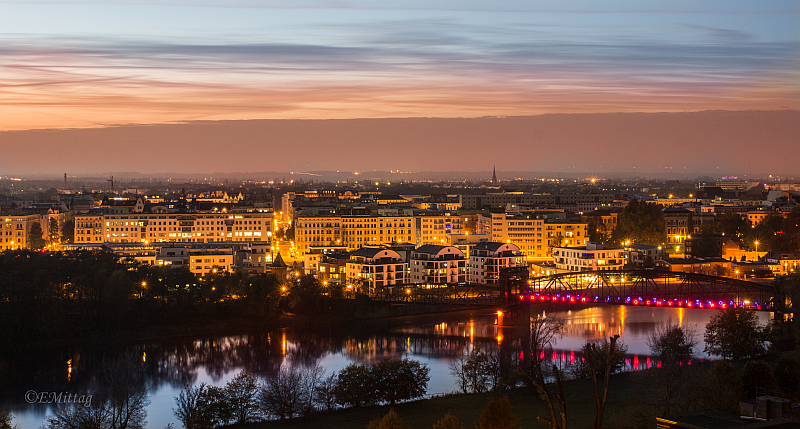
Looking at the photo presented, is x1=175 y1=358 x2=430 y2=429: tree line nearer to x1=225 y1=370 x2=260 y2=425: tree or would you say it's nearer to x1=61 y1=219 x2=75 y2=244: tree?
x1=225 y1=370 x2=260 y2=425: tree

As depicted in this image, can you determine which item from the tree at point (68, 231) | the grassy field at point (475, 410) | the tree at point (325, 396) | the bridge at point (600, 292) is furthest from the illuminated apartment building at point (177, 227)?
the grassy field at point (475, 410)

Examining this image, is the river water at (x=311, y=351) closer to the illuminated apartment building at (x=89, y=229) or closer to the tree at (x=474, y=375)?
the tree at (x=474, y=375)

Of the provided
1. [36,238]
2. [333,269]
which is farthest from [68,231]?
[333,269]

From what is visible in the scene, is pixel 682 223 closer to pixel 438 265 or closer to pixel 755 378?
pixel 438 265

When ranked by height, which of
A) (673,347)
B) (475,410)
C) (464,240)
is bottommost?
(475,410)

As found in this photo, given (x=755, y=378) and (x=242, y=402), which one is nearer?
(x=755, y=378)
